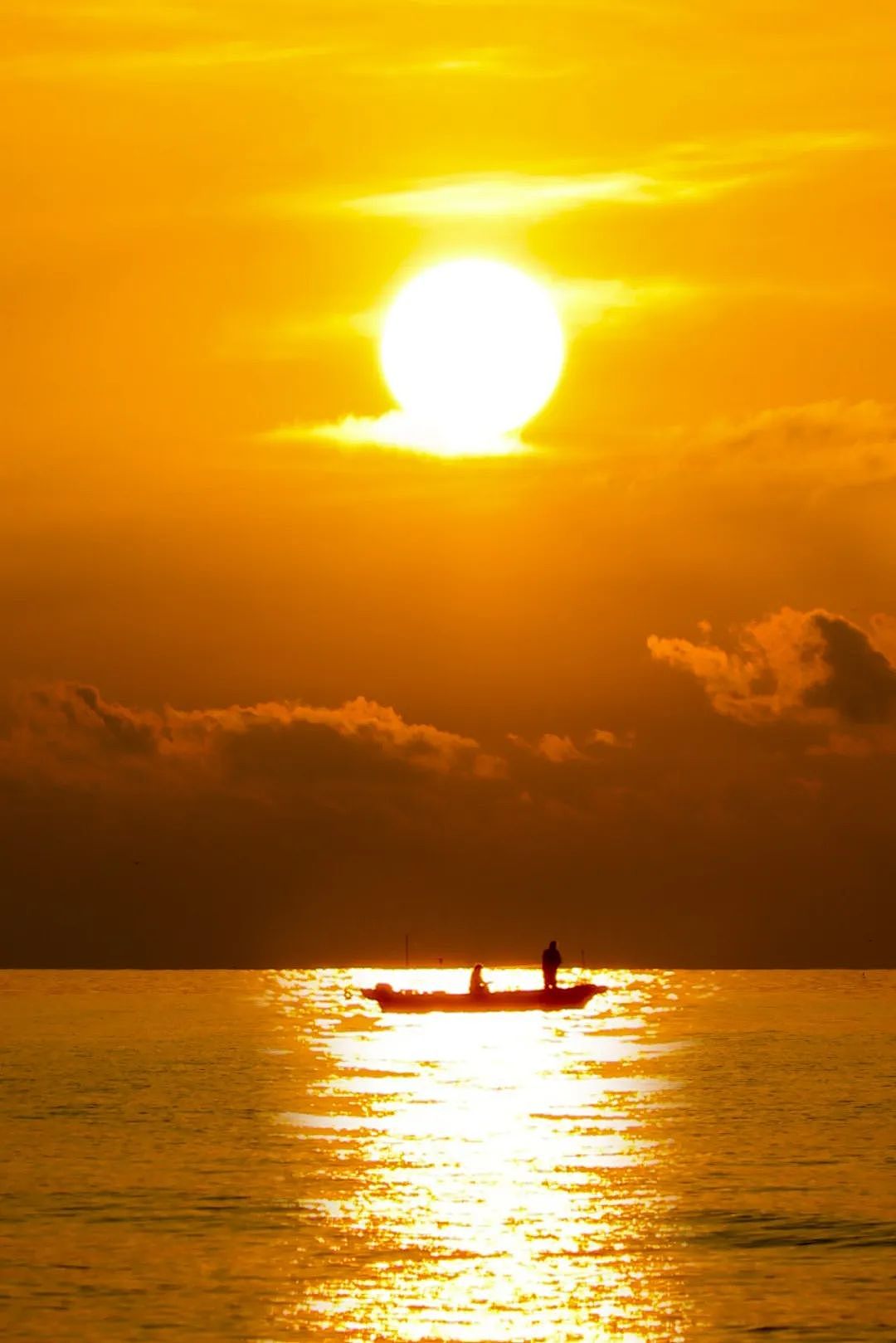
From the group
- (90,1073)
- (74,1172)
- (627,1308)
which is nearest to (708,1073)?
(90,1073)

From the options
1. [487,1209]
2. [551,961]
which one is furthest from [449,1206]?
[551,961]

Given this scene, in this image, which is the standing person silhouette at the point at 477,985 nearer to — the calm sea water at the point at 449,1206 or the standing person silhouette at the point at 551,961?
the standing person silhouette at the point at 551,961

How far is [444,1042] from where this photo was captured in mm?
170375

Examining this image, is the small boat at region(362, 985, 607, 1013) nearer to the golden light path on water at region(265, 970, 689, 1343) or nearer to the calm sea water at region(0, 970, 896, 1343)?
the calm sea water at region(0, 970, 896, 1343)

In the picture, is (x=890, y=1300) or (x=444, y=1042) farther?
(x=444, y=1042)

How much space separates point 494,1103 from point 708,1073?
27.6m

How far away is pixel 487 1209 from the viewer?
67062 millimetres

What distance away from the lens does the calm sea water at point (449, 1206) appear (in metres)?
52.6

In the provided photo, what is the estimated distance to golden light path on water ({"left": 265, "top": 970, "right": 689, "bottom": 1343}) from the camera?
170ft

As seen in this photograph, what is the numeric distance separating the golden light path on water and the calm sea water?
14 cm

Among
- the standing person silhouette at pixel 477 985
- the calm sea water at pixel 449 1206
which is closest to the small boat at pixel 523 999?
the standing person silhouette at pixel 477 985

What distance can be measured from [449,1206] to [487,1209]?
1.33m

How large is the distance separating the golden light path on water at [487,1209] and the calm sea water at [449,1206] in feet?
0.47

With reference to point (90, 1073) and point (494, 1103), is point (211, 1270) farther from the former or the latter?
point (90, 1073)
